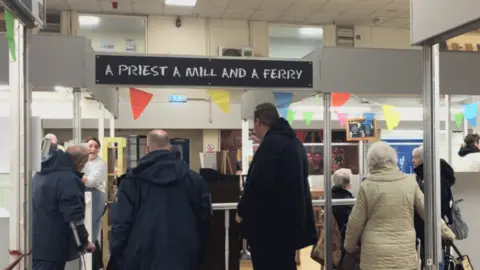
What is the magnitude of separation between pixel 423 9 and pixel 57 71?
8.00 ft

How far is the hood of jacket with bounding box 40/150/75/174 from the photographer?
137 inches

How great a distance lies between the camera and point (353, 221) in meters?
3.11

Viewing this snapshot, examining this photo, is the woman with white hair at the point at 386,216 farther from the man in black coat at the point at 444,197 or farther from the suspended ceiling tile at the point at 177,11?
the suspended ceiling tile at the point at 177,11

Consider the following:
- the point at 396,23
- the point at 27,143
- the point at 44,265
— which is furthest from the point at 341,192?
the point at 396,23

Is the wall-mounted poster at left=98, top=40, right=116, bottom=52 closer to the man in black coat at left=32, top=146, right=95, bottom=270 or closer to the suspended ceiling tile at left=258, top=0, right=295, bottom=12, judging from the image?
the suspended ceiling tile at left=258, top=0, right=295, bottom=12

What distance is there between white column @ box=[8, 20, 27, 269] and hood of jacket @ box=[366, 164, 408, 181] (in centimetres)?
197

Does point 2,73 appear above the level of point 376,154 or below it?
above

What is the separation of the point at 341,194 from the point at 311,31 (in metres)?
7.23

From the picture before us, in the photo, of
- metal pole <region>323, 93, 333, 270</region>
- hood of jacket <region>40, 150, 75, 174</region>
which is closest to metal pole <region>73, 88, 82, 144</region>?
hood of jacket <region>40, 150, 75, 174</region>

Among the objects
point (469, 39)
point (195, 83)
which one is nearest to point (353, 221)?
point (195, 83)

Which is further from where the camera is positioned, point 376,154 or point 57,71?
point 57,71

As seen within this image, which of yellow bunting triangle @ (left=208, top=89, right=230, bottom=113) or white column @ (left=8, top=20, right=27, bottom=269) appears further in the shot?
yellow bunting triangle @ (left=208, top=89, right=230, bottom=113)

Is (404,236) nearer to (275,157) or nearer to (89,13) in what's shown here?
(275,157)

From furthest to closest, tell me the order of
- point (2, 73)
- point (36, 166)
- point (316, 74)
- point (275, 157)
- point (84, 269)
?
1. point (84, 269)
2. point (316, 74)
3. point (2, 73)
4. point (275, 157)
5. point (36, 166)
